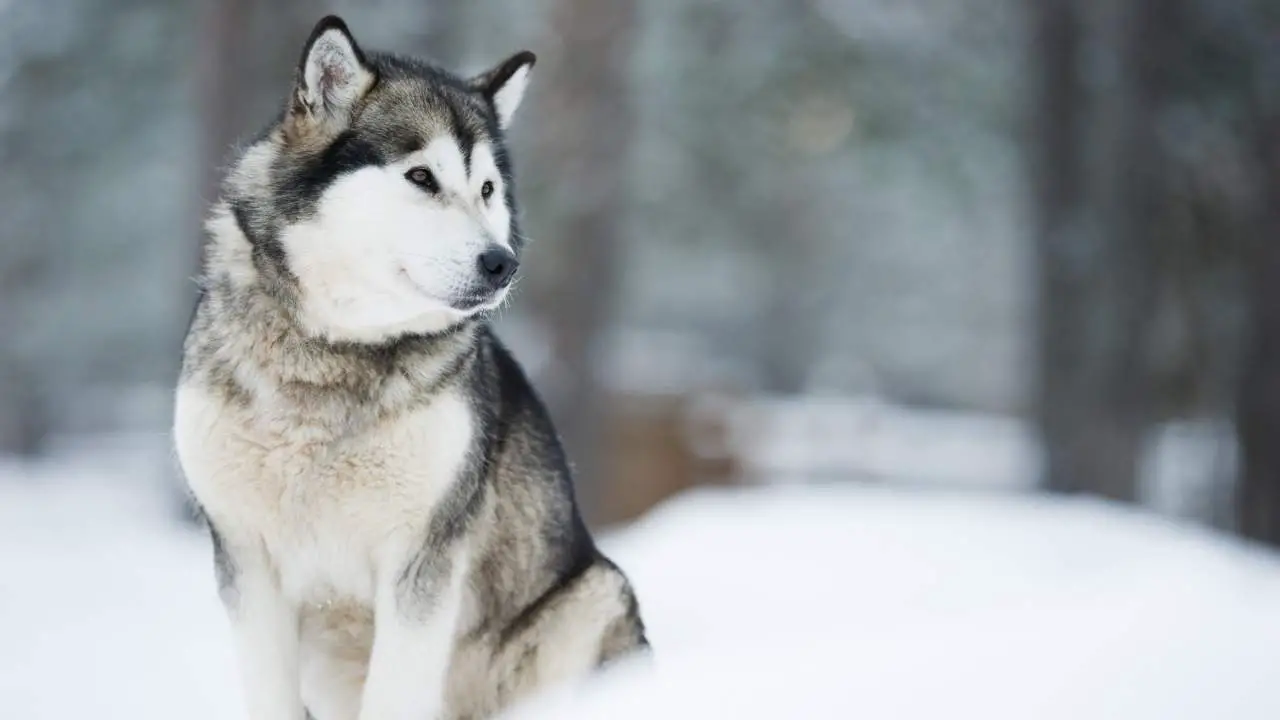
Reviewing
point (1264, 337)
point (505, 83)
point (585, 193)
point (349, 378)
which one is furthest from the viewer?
point (1264, 337)

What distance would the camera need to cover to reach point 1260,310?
9.98 metres

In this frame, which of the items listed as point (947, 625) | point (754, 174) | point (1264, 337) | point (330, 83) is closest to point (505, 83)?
point (330, 83)

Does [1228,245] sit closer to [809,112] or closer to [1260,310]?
[1260,310]

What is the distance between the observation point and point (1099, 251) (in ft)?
33.3

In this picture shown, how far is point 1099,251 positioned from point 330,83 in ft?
26.7

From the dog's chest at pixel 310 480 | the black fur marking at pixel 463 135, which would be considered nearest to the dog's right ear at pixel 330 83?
the black fur marking at pixel 463 135

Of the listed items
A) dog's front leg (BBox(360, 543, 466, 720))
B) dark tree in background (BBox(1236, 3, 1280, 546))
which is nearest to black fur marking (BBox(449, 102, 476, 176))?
dog's front leg (BBox(360, 543, 466, 720))

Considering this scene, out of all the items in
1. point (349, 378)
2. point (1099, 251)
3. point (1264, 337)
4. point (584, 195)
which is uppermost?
point (584, 195)

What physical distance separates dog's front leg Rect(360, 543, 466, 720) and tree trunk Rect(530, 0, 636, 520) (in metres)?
6.37

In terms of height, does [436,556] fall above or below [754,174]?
below

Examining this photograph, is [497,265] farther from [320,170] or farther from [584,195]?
[584,195]

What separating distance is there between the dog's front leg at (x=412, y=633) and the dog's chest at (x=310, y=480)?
9 centimetres

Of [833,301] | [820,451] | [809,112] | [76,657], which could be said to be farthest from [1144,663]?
[833,301]

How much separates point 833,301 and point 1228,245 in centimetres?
1423
